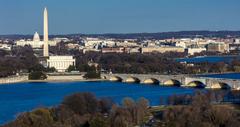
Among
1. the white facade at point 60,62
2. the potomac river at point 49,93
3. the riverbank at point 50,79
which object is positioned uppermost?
the white facade at point 60,62

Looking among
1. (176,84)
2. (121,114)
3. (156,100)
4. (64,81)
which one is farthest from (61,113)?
(64,81)

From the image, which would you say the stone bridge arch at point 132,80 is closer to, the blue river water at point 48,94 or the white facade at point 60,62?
the blue river water at point 48,94

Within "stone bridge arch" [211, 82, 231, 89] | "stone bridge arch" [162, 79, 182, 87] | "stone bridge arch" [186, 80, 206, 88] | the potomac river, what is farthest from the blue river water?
"stone bridge arch" [186, 80, 206, 88]

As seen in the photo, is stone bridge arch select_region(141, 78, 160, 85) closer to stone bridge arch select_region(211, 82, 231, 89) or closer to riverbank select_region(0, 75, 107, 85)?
riverbank select_region(0, 75, 107, 85)

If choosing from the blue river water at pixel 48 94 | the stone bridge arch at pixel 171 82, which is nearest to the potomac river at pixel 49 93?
the blue river water at pixel 48 94

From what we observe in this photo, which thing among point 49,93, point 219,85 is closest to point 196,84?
point 219,85
